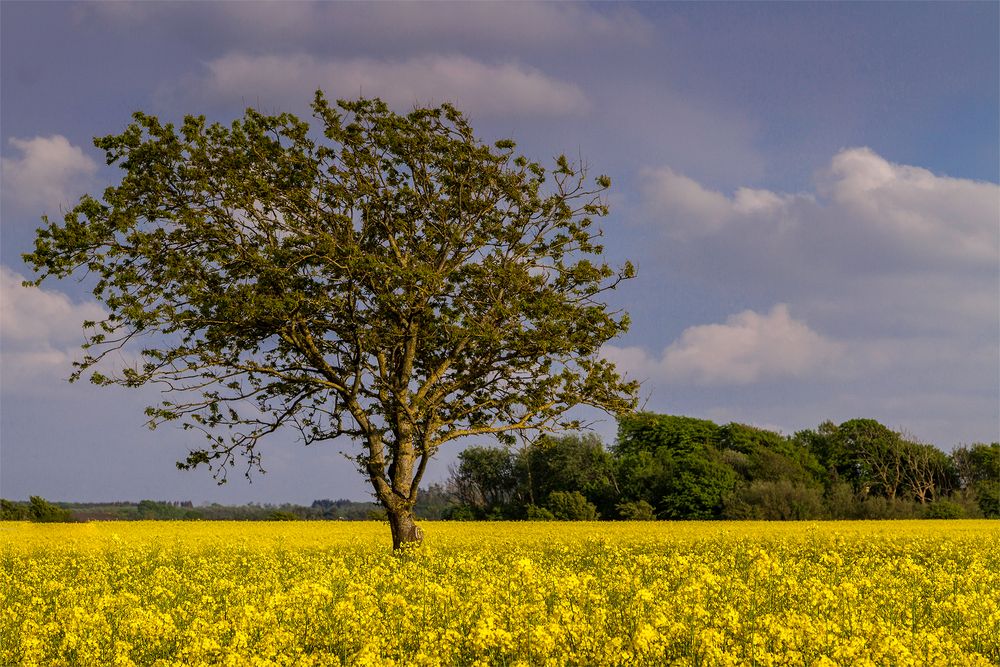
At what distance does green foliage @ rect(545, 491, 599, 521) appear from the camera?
6800 cm

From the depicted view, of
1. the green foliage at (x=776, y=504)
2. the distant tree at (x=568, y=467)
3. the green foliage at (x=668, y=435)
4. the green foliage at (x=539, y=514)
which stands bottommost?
the green foliage at (x=539, y=514)

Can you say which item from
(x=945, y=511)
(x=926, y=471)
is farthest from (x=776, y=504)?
(x=926, y=471)

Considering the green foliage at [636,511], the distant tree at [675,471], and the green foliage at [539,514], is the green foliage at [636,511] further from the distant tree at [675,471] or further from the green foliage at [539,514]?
the green foliage at [539,514]

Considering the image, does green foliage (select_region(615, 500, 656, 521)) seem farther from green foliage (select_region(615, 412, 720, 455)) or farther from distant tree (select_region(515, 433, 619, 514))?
green foliage (select_region(615, 412, 720, 455))

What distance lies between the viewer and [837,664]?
8.01m

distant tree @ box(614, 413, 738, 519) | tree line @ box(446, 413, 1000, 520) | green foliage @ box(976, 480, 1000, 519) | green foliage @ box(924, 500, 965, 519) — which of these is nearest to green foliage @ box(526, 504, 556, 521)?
tree line @ box(446, 413, 1000, 520)

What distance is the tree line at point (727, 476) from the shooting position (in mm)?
67500

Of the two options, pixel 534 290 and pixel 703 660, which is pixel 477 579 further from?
pixel 534 290

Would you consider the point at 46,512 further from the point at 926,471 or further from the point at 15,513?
the point at 926,471

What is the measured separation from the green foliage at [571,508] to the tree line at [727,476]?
0.09m

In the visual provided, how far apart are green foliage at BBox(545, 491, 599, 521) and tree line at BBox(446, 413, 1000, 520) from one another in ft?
0.30

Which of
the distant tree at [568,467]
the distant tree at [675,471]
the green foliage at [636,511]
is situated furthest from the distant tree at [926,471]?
the green foliage at [636,511]

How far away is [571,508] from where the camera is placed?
2692 inches

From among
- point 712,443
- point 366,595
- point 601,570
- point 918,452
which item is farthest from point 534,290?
point 918,452
